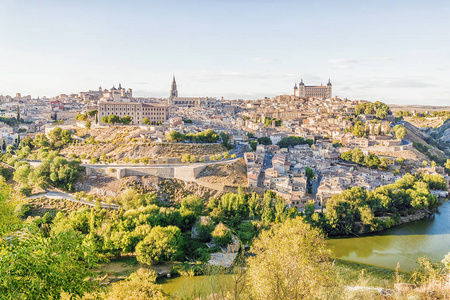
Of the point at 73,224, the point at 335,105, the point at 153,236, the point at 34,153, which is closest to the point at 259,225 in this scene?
the point at 153,236

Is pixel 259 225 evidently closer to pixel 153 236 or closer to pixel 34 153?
pixel 153 236

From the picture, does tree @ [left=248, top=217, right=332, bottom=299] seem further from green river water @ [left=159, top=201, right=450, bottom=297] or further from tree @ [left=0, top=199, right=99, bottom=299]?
green river water @ [left=159, top=201, right=450, bottom=297]

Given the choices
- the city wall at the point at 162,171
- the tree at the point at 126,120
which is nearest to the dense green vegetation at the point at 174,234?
the city wall at the point at 162,171

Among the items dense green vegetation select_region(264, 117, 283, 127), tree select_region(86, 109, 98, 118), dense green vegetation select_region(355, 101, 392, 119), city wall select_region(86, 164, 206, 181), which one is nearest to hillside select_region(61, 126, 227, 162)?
city wall select_region(86, 164, 206, 181)

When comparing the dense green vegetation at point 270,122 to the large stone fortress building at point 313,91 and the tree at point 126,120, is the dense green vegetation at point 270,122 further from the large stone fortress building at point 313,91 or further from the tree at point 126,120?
the large stone fortress building at point 313,91

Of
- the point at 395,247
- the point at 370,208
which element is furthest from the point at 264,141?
the point at 395,247

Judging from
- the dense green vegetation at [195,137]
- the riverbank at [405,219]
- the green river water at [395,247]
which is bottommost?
the green river water at [395,247]
